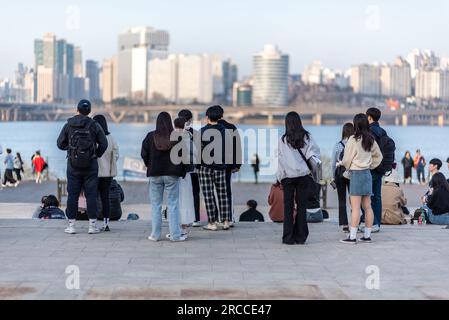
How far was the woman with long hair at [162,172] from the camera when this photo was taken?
31.0 ft

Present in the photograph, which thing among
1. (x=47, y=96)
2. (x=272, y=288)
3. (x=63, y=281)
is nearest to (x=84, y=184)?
(x=63, y=281)

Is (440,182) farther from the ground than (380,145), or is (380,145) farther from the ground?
(380,145)

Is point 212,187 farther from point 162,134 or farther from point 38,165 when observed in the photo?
point 38,165

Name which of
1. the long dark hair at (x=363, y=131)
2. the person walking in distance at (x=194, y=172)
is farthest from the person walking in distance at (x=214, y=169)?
the long dark hair at (x=363, y=131)

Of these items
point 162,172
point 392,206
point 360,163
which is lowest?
point 392,206

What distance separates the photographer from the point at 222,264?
26.9ft

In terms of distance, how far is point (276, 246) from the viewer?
A: 9.44 metres

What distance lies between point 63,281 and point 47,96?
599ft

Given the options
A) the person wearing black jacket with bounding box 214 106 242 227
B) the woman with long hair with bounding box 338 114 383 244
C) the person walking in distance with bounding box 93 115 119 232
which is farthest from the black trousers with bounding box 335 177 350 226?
the person walking in distance with bounding box 93 115 119 232

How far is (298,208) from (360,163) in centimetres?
80

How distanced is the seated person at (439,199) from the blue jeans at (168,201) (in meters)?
4.07

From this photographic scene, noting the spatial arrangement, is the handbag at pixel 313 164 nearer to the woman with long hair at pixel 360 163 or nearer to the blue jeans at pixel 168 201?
the woman with long hair at pixel 360 163

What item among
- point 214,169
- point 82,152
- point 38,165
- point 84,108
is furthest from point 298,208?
point 38,165

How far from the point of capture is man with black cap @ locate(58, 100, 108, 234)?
9.71m
